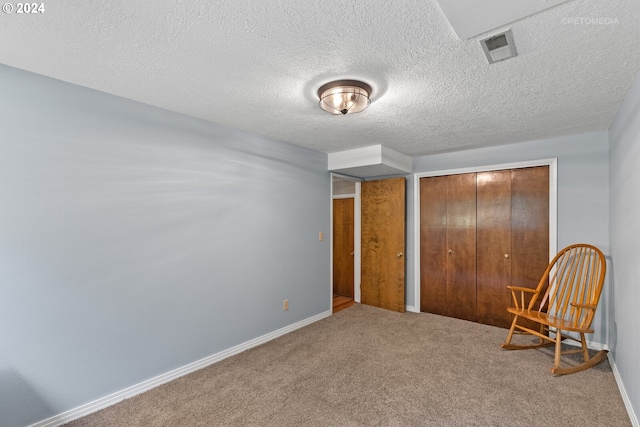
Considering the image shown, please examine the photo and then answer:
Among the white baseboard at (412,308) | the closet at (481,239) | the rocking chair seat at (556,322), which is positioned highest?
the closet at (481,239)

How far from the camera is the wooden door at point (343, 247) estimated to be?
5.17 m

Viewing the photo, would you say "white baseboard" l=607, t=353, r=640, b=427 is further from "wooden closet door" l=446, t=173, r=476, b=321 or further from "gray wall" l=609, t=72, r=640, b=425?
"wooden closet door" l=446, t=173, r=476, b=321

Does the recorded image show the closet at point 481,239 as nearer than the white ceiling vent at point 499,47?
No

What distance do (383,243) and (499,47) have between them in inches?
126

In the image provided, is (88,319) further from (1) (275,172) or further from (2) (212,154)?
(1) (275,172)

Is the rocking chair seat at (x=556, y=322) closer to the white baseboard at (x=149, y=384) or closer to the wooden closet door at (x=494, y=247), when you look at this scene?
the wooden closet door at (x=494, y=247)

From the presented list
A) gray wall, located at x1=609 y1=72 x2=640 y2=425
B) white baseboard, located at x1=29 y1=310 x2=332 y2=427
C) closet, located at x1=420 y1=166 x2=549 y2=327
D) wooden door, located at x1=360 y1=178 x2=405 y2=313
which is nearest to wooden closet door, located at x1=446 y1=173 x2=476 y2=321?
closet, located at x1=420 y1=166 x2=549 y2=327

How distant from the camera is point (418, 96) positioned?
7.20 feet

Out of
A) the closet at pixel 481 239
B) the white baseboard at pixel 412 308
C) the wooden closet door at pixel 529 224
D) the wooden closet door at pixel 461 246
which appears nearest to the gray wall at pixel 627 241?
the wooden closet door at pixel 529 224

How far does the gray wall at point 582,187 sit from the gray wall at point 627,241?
0.90ft

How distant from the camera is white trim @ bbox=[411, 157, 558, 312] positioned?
10.7ft

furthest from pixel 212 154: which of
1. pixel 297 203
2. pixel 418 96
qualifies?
pixel 418 96

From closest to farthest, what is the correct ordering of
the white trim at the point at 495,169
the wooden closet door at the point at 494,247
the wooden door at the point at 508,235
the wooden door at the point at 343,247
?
the white trim at the point at 495,169 → the wooden door at the point at 508,235 → the wooden closet door at the point at 494,247 → the wooden door at the point at 343,247

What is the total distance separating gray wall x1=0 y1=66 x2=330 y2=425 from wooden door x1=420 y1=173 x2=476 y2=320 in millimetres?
2256
